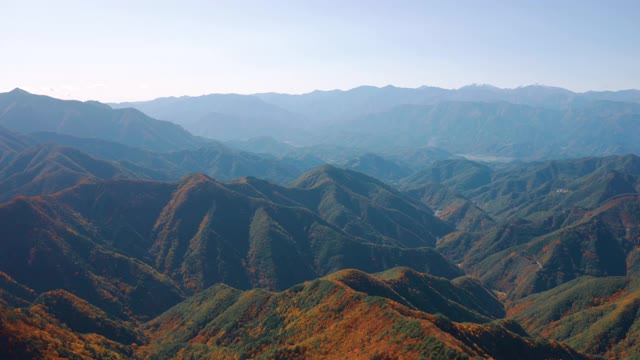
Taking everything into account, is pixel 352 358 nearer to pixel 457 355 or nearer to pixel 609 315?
pixel 457 355

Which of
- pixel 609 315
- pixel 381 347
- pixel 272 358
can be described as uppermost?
pixel 381 347

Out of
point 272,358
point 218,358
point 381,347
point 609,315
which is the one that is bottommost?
point 609,315

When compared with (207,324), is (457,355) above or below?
above

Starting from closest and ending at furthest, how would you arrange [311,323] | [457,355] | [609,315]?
[457,355]
[311,323]
[609,315]

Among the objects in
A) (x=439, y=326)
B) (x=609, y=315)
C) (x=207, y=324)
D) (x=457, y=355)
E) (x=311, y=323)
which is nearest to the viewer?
(x=457, y=355)

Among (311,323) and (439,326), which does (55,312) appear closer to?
(311,323)

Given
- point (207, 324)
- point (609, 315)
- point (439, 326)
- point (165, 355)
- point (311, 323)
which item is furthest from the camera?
point (609, 315)

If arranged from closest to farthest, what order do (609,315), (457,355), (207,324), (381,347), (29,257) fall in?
(457,355) < (381,347) < (207,324) < (609,315) < (29,257)

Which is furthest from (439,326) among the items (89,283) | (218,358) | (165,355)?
(89,283)

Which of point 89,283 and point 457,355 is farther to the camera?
point 89,283

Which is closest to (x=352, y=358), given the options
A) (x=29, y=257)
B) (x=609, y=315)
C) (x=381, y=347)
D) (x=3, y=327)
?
(x=381, y=347)
